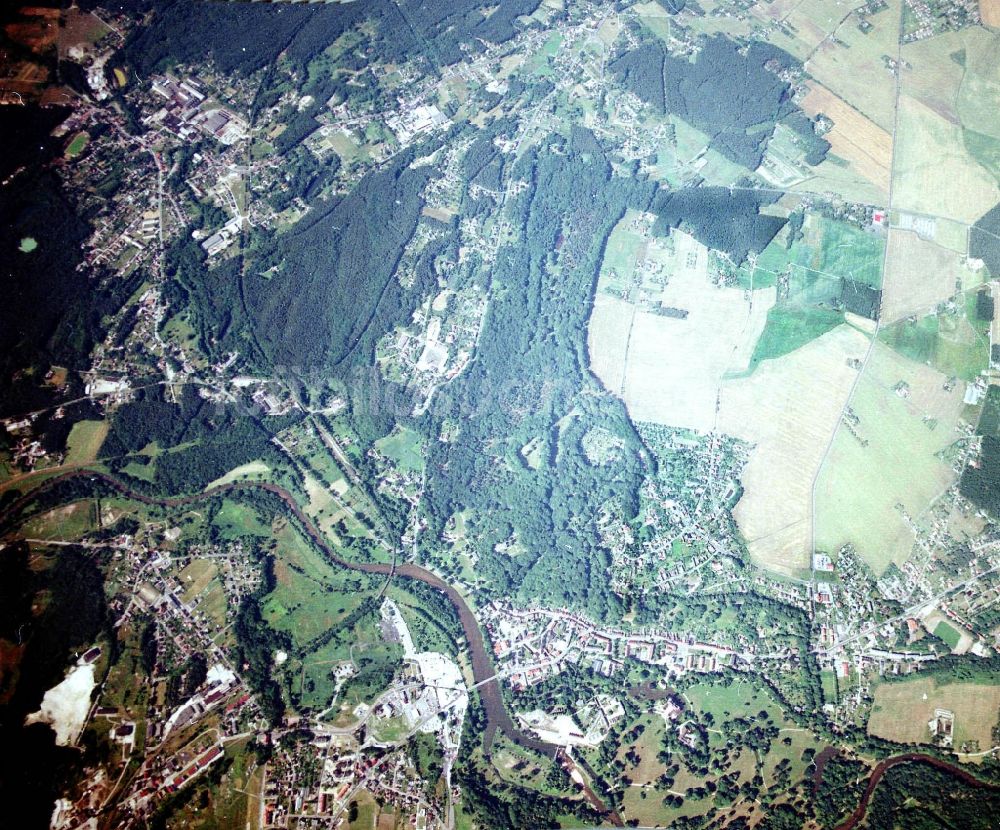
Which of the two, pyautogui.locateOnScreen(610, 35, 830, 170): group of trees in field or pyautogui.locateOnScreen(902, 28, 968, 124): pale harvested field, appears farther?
pyautogui.locateOnScreen(902, 28, 968, 124): pale harvested field

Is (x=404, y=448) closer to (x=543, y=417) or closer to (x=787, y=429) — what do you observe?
(x=543, y=417)

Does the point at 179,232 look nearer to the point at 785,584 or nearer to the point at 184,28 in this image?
the point at 184,28

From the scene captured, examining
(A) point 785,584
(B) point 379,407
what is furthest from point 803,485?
(B) point 379,407

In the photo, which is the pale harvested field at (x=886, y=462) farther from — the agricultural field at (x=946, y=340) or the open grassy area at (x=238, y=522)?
the open grassy area at (x=238, y=522)

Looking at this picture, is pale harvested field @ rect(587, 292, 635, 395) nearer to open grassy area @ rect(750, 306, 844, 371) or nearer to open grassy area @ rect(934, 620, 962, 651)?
open grassy area @ rect(750, 306, 844, 371)

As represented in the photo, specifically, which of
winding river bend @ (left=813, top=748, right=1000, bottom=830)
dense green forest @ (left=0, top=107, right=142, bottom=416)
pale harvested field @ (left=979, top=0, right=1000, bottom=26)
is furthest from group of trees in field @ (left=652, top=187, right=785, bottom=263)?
dense green forest @ (left=0, top=107, right=142, bottom=416)

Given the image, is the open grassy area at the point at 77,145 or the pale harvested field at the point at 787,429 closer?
the pale harvested field at the point at 787,429

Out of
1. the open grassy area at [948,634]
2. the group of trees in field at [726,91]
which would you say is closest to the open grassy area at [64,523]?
the group of trees in field at [726,91]
